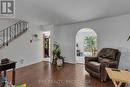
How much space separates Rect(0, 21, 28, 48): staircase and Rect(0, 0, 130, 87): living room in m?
0.12

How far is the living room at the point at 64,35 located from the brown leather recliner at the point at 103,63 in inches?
8.5

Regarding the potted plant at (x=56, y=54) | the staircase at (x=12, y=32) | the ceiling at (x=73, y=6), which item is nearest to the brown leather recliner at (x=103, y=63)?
the ceiling at (x=73, y=6)

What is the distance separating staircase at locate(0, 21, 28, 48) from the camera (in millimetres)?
5031

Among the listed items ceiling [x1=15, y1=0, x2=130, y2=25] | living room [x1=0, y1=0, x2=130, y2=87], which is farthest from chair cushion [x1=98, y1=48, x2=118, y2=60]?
ceiling [x1=15, y1=0, x2=130, y2=25]

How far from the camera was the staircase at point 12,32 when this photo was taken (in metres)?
5.03

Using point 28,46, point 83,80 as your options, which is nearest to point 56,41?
point 28,46

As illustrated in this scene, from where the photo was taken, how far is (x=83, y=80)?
4.01 m

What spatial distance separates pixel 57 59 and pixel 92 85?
3.05m

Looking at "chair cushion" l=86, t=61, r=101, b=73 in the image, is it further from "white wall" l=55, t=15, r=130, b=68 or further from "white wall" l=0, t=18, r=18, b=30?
"white wall" l=0, t=18, r=18, b=30

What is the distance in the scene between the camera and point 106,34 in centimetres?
536

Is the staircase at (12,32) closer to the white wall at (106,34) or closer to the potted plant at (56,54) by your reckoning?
the potted plant at (56,54)

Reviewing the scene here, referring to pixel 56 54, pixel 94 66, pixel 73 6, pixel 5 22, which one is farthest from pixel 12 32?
pixel 94 66

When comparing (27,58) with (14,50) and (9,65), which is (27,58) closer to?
(14,50)

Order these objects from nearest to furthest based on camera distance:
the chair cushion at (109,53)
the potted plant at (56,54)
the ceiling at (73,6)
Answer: the ceiling at (73,6)
the chair cushion at (109,53)
the potted plant at (56,54)
